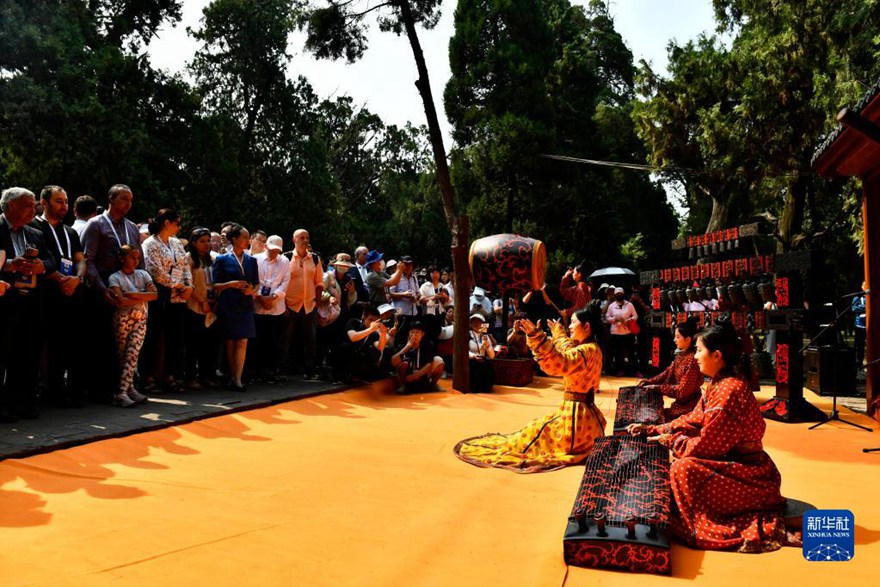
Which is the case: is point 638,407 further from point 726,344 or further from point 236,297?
point 236,297

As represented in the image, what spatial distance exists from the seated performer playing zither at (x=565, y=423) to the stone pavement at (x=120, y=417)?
8.33 ft

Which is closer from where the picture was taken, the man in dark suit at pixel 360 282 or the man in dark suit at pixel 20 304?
the man in dark suit at pixel 20 304

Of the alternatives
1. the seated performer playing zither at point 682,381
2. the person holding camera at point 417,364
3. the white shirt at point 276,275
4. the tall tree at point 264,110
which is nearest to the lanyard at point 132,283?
the white shirt at point 276,275

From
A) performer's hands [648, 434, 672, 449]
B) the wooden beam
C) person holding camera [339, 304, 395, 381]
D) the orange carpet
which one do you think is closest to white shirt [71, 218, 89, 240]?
the orange carpet

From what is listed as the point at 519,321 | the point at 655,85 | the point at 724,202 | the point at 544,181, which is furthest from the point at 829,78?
the point at 519,321

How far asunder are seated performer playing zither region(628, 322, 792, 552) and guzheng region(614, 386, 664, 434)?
1887 millimetres

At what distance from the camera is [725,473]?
368 centimetres

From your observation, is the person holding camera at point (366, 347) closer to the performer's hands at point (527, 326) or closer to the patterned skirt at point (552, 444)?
the patterned skirt at point (552, 444)

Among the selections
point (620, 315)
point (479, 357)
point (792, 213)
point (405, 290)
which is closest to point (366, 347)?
point (479, 357)

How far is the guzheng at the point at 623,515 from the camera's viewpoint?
10.3 feet

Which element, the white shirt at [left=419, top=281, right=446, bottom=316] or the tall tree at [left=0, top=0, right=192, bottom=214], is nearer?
the white shirt at [left=419, top=281, right=446, bottom=316]

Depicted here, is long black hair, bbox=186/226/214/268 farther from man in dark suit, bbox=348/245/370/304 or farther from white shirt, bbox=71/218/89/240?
man in dark suit, bbox=348/245/370/304

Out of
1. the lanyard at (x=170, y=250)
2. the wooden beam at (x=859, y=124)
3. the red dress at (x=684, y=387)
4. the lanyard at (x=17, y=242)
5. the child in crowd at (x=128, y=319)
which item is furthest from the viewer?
the lanyard at (x=170, y=250)

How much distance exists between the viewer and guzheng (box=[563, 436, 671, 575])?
3152 mm
